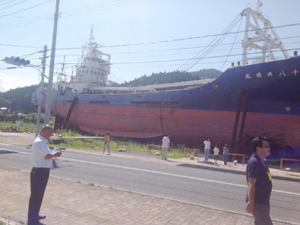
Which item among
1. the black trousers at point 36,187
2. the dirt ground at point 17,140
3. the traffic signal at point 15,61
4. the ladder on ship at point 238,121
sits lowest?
the dirt ground at point 17,140

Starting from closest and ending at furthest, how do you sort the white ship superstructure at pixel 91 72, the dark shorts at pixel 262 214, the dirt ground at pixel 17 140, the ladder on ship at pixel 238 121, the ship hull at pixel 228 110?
the dark shorts at pixel 262 214
the ship hull at pixel 228 110
the ladder on ship at pixel 238 121
the dirt ground at pixel 17 140
the white ship superstructure at pixel 91 72

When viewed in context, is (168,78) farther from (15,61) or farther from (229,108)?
(15,61)

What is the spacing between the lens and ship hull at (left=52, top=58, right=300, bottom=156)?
49.0 feet

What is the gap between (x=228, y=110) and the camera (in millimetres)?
16766

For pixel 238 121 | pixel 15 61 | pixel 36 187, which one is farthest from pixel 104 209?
pixel 15 61

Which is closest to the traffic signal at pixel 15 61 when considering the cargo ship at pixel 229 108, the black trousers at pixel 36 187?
the cargo ship at pixel 229 108

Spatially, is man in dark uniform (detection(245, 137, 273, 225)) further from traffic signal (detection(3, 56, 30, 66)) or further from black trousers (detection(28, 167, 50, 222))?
traffic signal (detection(3, 56, 30, 66))

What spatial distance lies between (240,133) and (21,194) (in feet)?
42.1

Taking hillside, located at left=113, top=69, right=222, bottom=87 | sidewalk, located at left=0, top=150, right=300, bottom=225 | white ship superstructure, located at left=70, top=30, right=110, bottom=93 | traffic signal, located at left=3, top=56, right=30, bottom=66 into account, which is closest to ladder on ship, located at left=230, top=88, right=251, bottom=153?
sidewalk, located at left=0, top=150, right=300, bottom=225

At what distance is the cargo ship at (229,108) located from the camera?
49.1 ft

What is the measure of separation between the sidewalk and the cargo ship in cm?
981

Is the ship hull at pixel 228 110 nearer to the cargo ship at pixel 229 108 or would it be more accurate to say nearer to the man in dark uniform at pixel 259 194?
the cargo ship at pixel 229 108

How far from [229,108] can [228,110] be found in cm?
15

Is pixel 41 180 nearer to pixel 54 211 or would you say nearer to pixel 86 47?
pixel 54 211
